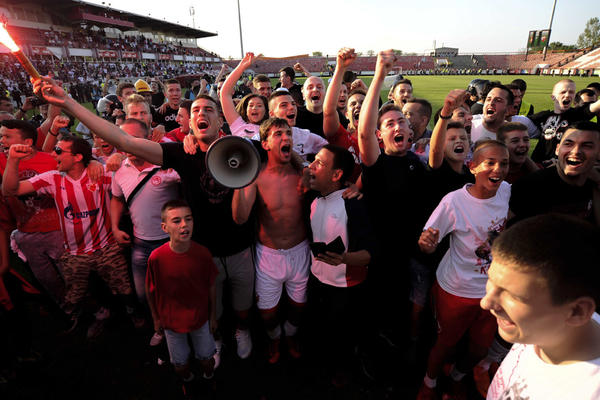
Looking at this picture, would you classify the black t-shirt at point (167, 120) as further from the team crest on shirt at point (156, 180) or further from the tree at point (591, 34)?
the tree at point (591, 34)

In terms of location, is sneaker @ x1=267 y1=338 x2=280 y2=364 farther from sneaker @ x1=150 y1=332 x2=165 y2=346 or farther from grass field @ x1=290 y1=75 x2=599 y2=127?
grass field @ x1=290 y1=75 x2=599 y2=127

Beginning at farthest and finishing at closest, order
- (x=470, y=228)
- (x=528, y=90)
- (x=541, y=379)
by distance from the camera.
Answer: (x=528, y=90), (x=470, y=228), (x=541, y=379)

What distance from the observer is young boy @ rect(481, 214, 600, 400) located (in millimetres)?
1021

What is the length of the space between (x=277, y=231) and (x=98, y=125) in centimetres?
172

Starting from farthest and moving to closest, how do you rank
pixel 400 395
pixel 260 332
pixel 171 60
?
pixel 171 60 < pixel 260 332 < pixel 400 395

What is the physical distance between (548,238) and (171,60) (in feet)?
191

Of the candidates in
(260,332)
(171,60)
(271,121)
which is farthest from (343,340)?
(171,60)

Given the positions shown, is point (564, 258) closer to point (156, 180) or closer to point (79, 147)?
point (156, 180)

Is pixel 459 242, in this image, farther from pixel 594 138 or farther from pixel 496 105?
pixel 496 105

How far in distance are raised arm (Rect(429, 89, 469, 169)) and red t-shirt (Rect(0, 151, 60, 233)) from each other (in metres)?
4.25

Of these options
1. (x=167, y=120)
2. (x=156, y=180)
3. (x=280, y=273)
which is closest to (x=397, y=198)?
(x=280, y=273)

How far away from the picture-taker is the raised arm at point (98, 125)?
2.02 m

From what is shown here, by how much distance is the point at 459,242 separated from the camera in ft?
8.08

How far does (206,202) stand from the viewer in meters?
2.81
